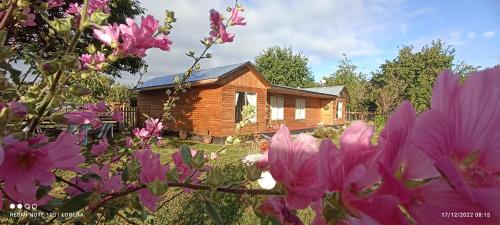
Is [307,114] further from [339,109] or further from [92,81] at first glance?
[92,81]

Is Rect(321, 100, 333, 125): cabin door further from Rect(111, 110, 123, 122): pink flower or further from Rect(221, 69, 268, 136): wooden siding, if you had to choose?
Rect(111, 110, 123, 122): pink flower

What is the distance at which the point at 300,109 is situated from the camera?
68.7 feet

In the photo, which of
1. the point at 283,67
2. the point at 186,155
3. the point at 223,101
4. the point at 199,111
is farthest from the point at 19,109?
the point at 283,67

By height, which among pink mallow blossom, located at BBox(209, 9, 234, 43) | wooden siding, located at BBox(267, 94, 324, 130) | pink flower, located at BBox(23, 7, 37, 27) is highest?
pink mallow blossom, located at BBox(209, 9, 234, 43)

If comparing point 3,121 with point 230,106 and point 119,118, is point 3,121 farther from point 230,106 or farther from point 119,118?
point 230,106

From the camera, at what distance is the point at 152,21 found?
50.4 inches

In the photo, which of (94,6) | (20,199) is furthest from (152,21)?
(20,199)

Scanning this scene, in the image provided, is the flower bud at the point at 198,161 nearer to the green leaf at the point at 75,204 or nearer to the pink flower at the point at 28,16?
the green leaf at the point at 75,204

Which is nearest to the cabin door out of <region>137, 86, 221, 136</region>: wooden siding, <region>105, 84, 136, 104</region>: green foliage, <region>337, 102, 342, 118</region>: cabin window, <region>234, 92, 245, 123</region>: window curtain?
<region>337, 102, 342, 118</region>: cabin window

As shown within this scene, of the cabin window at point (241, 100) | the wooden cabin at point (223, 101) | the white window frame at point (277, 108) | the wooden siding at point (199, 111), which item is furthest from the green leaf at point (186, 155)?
the white window frame at point (277, 108)

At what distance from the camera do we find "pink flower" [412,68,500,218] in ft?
1.12

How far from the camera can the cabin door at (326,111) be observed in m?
24.8

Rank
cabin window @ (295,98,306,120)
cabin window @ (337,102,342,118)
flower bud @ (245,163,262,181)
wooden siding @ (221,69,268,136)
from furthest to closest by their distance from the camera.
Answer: cabin window @ (337,102,342,118)
cabin window @ (295,98,306,120)
wooden siding @ (221,69,268,136)
flower bud @ (245,163,262,181)

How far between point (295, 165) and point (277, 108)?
18031mm
